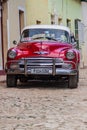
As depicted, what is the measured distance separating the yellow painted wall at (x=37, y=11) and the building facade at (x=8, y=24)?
2.02 metres

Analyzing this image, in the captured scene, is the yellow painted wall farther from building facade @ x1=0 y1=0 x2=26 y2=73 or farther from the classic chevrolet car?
the classic chevrolet car

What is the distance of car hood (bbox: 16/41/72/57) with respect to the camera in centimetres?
1484

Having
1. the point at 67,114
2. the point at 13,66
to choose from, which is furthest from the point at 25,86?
the point at 67,114

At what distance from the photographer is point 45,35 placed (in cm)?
1656

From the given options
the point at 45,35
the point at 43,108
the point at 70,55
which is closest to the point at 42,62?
the point at 70,55

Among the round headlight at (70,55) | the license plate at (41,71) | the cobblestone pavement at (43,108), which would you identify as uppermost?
the round headlight at (70,55)

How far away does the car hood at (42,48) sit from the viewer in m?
14.8

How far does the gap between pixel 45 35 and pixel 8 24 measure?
18.4 ft

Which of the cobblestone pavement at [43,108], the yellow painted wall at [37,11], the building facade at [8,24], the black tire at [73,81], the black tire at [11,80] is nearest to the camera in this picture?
the cobblestone pavement at [43,108]

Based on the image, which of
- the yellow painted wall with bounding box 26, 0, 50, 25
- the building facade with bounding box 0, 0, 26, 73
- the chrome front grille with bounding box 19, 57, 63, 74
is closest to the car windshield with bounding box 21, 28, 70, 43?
the chrome front grille with bounding box 19, 57, 63, 74

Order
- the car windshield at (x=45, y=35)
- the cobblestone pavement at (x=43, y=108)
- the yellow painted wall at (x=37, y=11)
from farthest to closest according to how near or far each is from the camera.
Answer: the yellow painted wall at (x=37, y=11), the car windshield at (x=45, y=35), the cobblestone pavement at (x=43, y=108)

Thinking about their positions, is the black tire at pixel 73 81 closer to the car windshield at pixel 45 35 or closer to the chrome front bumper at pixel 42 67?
the chrome front bumper at pixel 42 67

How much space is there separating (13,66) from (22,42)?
159cm

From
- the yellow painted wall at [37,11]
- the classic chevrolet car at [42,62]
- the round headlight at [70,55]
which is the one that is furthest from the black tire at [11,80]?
the yellow painted wall at [37,11]
